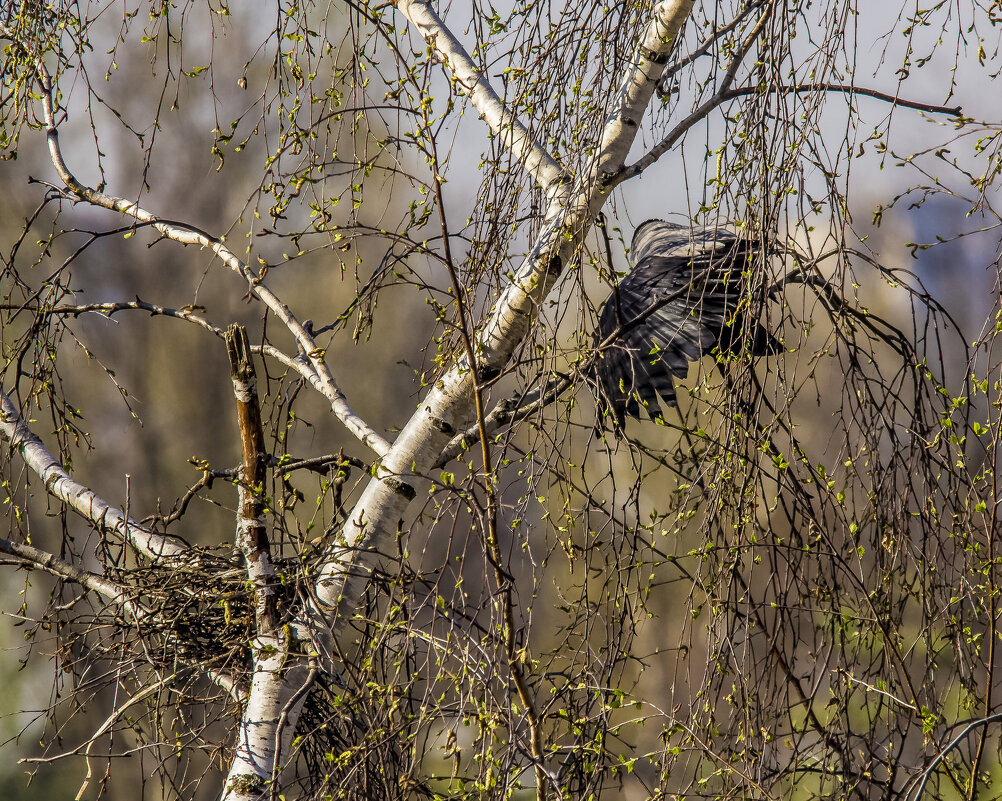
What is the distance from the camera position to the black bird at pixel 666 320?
1.18 metres

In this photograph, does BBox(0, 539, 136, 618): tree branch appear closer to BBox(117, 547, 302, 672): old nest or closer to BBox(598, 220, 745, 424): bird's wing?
BBox(117, 547, 302, 672): old nest

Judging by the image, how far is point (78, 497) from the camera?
173 centimetres

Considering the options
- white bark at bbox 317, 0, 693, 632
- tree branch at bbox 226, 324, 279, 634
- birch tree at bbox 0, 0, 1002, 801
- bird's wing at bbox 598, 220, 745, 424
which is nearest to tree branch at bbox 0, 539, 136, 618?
birch tree at bbox 0, 0, 1002, 801

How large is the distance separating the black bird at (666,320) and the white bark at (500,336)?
0.13 meters

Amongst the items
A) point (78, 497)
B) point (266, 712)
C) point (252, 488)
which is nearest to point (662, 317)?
point (252, 488)

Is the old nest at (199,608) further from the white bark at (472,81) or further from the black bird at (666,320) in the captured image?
the white bark at (472,81)

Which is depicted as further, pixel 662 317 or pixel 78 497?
pixel 78 497

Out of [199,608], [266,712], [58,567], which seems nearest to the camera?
[266,712]

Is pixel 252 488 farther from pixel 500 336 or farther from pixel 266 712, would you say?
pixel 500 336

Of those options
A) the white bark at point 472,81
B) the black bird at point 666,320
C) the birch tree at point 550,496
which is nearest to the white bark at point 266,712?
the birch tree at point 550,496

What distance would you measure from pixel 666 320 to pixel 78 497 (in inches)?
49.1

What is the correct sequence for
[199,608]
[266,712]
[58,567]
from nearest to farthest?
[266,712] < [199,608] < [58,567]

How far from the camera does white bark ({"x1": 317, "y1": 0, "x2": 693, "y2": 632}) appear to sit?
1.24 m

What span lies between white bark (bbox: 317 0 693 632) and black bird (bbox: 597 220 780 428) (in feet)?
0.42
